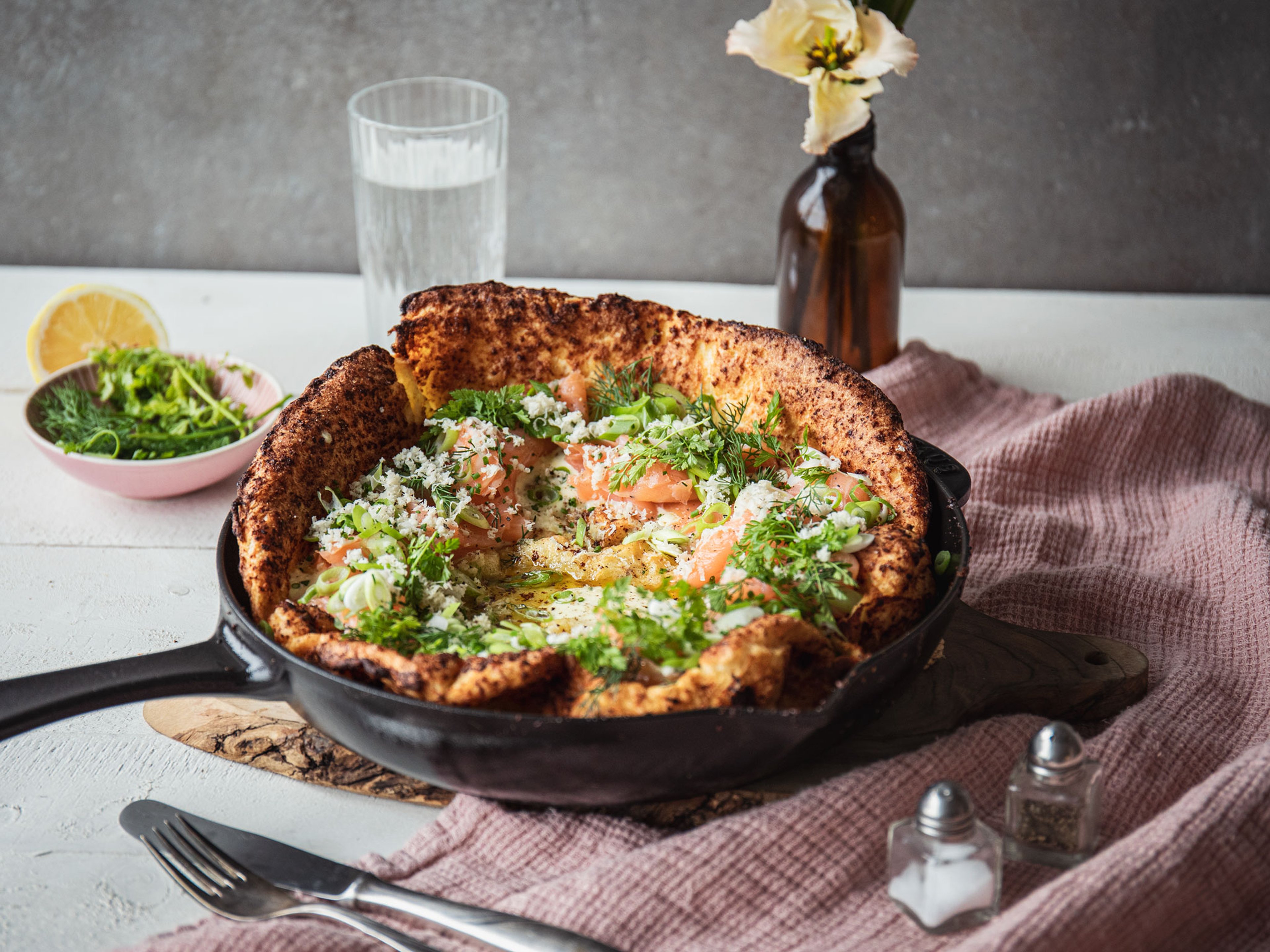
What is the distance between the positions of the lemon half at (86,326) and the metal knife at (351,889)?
5.40ft

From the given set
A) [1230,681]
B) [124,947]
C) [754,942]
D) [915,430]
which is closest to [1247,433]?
[915,430]

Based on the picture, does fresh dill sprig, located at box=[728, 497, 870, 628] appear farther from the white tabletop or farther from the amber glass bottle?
the amber glass bottle

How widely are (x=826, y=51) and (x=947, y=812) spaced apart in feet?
5.98

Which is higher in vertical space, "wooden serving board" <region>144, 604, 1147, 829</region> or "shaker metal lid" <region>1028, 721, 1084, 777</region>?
"shaker metal lid" <region>1028, 721, 1084, 777</region>

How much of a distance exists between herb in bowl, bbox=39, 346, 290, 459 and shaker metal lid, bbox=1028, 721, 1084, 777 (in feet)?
6.35

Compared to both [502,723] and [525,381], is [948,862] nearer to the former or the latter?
[502,723]

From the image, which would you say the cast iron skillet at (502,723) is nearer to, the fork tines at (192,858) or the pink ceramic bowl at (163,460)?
the fork tines at (192,858)

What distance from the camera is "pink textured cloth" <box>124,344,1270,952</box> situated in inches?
65.5

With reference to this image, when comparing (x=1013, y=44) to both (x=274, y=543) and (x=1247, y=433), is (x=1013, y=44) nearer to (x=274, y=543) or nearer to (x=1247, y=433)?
(x=1247, y=433)

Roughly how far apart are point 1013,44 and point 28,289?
3.23 meters

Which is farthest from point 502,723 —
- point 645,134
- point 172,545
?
point 645,134

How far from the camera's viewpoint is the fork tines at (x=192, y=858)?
178 cm

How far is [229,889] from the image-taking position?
1.77m

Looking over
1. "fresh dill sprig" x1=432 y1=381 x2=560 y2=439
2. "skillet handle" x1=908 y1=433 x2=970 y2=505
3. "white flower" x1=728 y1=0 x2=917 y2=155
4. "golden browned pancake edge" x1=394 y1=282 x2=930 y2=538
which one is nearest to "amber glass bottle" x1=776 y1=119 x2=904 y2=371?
"white flower" x1=728 y1=0 x2=917 y2=155
